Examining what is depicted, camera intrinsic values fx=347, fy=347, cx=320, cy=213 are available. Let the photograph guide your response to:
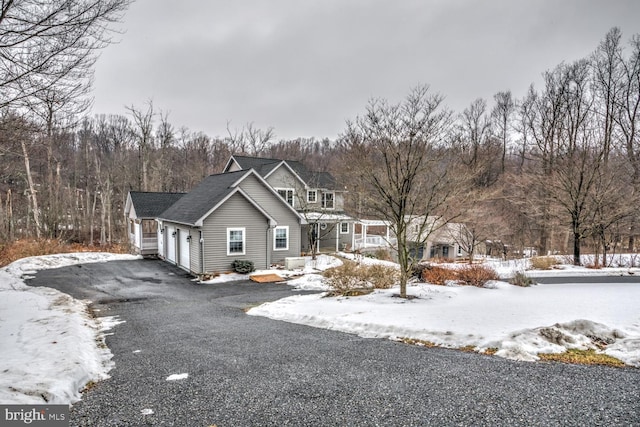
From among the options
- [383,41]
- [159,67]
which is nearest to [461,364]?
[159,67]

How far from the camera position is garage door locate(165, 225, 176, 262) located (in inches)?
792

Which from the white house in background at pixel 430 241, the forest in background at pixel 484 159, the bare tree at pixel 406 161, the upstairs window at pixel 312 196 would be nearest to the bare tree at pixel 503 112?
the forest in background at pixel 484 159

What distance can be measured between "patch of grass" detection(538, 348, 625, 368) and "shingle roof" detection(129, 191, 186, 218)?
2368 cm

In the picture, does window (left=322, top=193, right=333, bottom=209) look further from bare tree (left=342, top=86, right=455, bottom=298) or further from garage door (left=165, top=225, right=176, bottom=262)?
bare tree (left=342, top=86, right=455, bottom=298)

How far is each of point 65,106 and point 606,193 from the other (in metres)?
20.8

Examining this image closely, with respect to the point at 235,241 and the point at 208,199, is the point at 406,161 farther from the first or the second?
the point at 208,199

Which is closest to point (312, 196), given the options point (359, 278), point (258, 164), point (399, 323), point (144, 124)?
point (258, 164)

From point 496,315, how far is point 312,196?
21404 millimetres

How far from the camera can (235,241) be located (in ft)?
58.7

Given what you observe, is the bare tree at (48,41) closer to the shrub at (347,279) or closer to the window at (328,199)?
the shrub at (347,279)

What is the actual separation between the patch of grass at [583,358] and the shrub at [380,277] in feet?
21.0

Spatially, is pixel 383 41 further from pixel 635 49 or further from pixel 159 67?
pixel 635 49

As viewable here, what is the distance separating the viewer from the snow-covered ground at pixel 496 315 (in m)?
6.27

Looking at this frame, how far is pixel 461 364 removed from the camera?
18.2 ft
